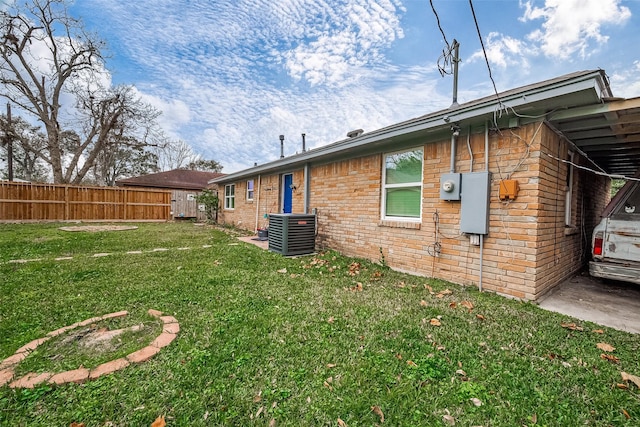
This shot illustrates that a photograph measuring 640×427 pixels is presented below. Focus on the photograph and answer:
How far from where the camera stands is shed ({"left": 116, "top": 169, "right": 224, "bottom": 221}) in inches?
773

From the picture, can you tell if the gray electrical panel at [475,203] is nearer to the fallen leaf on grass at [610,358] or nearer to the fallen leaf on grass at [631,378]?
the fallen leaf on grass at [610,358]

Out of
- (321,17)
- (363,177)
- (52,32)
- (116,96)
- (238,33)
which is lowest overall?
(363,177)

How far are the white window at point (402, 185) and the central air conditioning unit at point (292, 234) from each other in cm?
208

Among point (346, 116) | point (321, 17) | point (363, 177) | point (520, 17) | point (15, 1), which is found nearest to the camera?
point (520, 17)

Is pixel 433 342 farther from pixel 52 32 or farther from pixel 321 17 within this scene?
pixel 52 32

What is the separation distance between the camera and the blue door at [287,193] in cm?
875

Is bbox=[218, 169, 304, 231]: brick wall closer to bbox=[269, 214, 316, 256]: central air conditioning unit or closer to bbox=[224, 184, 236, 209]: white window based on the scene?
bbox=[224, 184, 236, 209]: white window

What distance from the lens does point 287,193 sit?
29.5ft

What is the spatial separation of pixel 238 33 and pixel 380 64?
152 inches

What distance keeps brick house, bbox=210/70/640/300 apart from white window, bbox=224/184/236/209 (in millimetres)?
7999

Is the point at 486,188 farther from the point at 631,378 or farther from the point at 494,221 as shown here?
the point at 631,378

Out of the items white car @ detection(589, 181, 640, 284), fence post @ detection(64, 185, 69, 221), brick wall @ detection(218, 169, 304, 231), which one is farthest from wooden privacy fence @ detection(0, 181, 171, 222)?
white car @ detection(589, 181, 640, 284)

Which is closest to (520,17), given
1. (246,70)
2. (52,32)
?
(246,70)

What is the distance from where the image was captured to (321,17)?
218 inches
